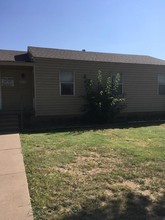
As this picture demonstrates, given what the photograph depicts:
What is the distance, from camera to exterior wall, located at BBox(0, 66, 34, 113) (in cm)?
1250

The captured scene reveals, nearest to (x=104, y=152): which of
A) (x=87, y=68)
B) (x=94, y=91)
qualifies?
(x=94, y=91)

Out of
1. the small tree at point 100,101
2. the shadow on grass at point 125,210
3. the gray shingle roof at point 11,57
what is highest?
the gray shingle roof at point 11,57

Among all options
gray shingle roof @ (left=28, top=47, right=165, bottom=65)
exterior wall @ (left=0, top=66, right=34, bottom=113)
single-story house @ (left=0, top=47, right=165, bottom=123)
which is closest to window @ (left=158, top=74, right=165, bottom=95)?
single-story house @ (left=0, top=47, right=165, bottom=123)

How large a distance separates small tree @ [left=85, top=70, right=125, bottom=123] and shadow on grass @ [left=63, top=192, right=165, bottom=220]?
8.06m

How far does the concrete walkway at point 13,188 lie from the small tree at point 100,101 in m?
5.74

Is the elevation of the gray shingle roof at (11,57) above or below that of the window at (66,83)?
above

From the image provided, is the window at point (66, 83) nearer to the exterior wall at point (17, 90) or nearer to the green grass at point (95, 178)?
the exterior wall at point (17, 90)

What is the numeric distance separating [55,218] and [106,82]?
9.69 meters

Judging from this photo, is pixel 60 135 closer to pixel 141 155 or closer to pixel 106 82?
pixel 141 155

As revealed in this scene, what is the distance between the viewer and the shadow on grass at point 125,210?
3.31 m

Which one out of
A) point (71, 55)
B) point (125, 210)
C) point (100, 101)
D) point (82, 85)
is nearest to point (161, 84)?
point (100, 101)

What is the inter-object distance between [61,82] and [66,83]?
0.89ft

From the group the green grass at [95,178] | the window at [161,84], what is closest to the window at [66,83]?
the green grass at [95,178]

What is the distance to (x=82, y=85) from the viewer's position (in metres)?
12.7
